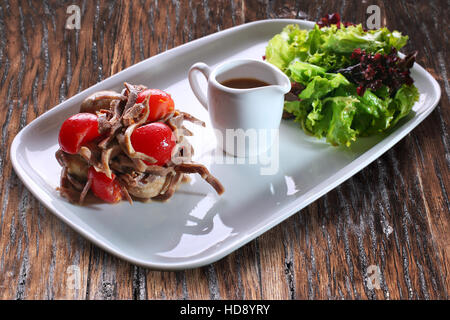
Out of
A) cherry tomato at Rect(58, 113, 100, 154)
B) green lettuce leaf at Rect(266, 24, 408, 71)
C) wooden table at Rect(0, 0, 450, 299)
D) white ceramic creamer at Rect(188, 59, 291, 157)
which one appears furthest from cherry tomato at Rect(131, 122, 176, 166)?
green lettuce leaf at Rect(266, 24, 408, 71)

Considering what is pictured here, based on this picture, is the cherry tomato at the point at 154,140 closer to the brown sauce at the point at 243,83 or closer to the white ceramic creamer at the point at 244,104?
the white ceramic creamer at the point at 244,104

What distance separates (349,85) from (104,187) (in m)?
1.26

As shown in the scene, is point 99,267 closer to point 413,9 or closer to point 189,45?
point 189,45

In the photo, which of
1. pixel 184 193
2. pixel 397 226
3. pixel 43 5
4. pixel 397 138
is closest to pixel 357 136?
pixel 397 138

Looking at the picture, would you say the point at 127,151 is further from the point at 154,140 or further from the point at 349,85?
the point at 349,85

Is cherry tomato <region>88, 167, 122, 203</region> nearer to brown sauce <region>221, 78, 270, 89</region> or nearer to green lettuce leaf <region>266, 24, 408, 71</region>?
brown sauce <region>221, 78, 270, 89</region>

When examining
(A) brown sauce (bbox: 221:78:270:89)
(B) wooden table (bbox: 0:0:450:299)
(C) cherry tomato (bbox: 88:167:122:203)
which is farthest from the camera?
(A) brown sauce (bbox: 221:78:270:89)

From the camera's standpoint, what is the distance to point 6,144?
2436 millimetres

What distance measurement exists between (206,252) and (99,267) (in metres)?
0.42

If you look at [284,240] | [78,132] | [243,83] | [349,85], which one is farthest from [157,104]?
[349,85]

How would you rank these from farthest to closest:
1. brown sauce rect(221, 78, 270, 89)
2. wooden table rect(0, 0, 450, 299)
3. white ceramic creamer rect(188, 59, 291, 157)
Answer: brown sauce rect(221, 78, 270, 89) < white ceramic creamer rect(188, 59, 291, 157) < wooden table rect(0, 0, 450, 299)

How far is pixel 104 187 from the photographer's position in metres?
2.03

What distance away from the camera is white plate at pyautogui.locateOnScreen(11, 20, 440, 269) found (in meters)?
1.93

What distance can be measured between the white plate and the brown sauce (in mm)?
287
